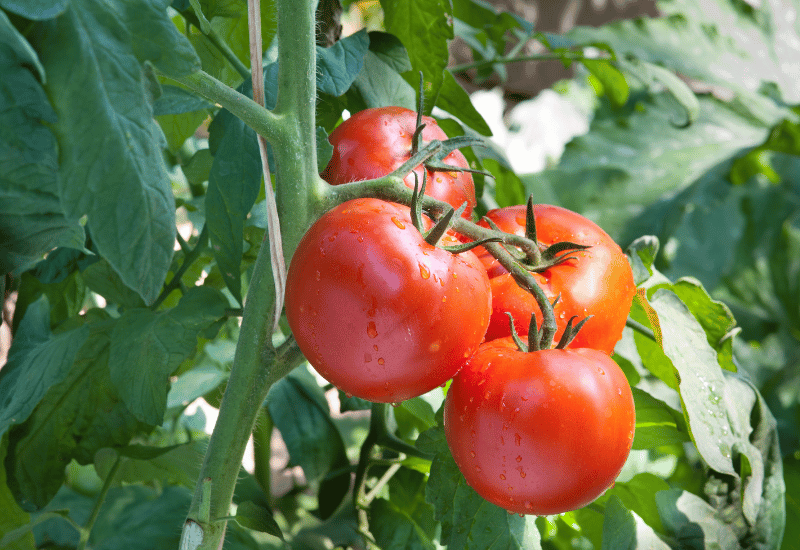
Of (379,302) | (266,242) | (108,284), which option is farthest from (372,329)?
(108,284)

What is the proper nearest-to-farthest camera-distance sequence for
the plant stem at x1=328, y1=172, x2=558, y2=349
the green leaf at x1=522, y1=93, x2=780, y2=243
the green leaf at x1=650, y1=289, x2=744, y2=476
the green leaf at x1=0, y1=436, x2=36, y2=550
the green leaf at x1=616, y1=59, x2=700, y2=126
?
the plant stem at x1=328, y1=172, x2=558, y2=349
the green leaf at x1=650, y1=289, x2=744, y2=476
the green leaf at x1=0, y1=436, x2=36, y2=550
the green leaf at x1=616, y1=59, x2=700, y2=126
the green leaf at x1=522, y1=93, x2=780, y2=243

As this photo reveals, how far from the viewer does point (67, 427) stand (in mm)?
568

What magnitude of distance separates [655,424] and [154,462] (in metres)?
0.46

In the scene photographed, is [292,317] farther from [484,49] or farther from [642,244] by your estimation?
[484,49]

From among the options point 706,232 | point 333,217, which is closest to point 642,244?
point 333,217

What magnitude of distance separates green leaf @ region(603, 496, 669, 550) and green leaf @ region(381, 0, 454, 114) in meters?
0.36

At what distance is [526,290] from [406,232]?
95 millimetres

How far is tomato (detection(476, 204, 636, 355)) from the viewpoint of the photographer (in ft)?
1.31

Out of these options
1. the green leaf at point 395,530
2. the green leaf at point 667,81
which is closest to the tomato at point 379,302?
the green leaf at point 395,530

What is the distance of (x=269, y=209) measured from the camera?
36 cm

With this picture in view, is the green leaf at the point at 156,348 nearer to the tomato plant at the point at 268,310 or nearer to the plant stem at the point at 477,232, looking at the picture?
the tomato plant at the point at 268,310

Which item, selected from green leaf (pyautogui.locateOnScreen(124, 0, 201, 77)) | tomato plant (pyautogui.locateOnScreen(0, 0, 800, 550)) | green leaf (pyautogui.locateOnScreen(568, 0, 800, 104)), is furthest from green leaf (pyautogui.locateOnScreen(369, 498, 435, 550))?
green leaf (pyautogui.locateOnScreen(568, 0, 800, 104))

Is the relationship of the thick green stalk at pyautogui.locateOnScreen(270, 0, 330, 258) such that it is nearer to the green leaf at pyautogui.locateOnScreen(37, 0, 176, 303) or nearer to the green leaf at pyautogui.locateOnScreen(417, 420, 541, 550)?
the green leaf at pyautogui.locateOnScreen(37, 0, 176, 303)

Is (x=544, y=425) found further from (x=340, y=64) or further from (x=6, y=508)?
(x=6, y=508)
